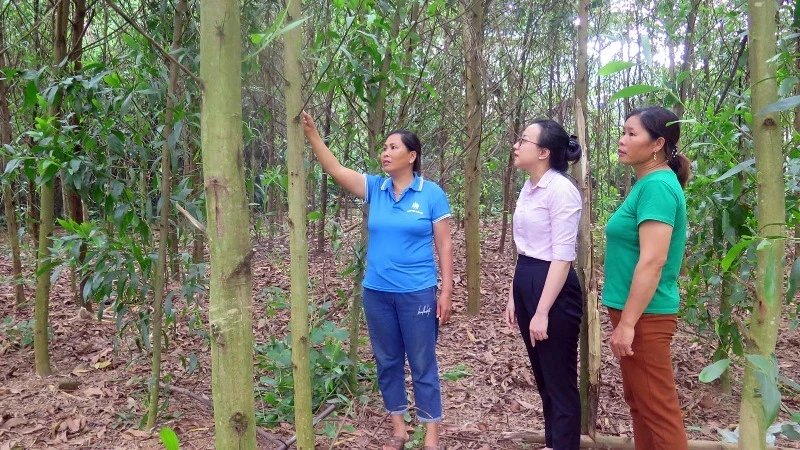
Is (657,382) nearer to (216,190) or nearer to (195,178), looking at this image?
(216,190)

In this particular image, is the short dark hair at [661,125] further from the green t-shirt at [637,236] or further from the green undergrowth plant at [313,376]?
the green undergrowth plant at [313,376]

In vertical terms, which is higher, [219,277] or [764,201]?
[764,201]

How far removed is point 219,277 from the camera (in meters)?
1.20

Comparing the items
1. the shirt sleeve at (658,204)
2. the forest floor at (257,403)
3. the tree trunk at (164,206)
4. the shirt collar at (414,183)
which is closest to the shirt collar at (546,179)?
the shirt sleeve at (658,204)

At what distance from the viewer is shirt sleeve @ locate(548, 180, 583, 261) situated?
2592 mm

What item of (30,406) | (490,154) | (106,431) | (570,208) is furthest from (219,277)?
(490,154)

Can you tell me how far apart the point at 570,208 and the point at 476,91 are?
2.79 m

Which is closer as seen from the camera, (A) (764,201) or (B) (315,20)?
(A) (764,201)

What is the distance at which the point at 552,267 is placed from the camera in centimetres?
259

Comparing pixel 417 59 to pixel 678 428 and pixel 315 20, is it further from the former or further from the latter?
pixel 678 428

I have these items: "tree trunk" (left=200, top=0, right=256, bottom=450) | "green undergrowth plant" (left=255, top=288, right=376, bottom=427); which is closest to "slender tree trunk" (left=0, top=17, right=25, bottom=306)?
"green undergrowth plant" (left=255, top=288, right=376, bottom=427)

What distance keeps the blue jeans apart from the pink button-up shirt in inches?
21.4

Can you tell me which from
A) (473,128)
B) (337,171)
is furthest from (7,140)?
(473,128)

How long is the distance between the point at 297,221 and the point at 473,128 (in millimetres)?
3818
